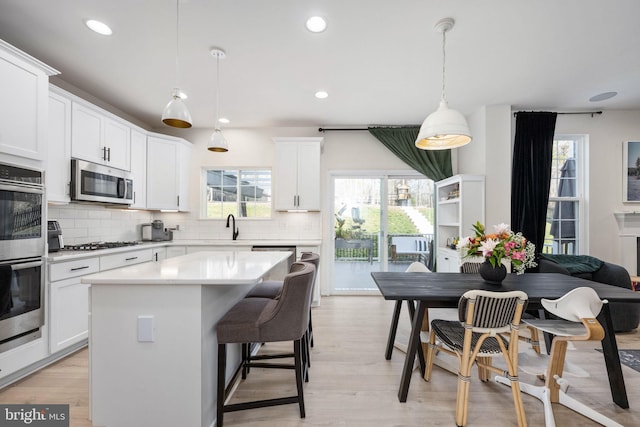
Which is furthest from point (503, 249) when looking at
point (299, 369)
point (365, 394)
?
point (299, 369)

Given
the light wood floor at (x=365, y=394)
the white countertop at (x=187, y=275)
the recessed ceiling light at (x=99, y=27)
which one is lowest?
the light wood floor at (x=365, y=394)

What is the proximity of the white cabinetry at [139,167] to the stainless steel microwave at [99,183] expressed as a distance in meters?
0.15

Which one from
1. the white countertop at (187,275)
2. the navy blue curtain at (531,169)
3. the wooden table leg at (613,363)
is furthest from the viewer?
the navy blue curtain at (531,169)

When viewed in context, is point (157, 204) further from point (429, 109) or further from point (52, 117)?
point (429, 109)

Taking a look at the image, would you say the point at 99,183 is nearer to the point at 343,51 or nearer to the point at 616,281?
the point at 343,51

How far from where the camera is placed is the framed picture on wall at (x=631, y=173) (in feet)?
12.8

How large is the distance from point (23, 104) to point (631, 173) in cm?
707

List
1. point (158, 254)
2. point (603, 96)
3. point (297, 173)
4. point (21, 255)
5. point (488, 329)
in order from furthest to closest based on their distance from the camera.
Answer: point (297, 173)
point (158, 254)
point (603, 96)
point (21, 255)
point (488, 329)

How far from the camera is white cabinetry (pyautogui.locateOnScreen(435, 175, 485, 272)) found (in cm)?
366

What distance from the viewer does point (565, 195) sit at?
409 cm

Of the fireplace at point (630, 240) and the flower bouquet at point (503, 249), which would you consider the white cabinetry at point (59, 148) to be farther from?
the fireplace at point (630, 240)

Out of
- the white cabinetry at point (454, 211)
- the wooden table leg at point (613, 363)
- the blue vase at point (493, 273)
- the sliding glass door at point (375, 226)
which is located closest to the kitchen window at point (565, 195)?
the white cabinetry at point (454, 211)

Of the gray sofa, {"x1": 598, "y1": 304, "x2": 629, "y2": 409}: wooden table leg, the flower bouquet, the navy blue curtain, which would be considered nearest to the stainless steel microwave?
the flower bouquet

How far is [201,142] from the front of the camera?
455 centimetres
